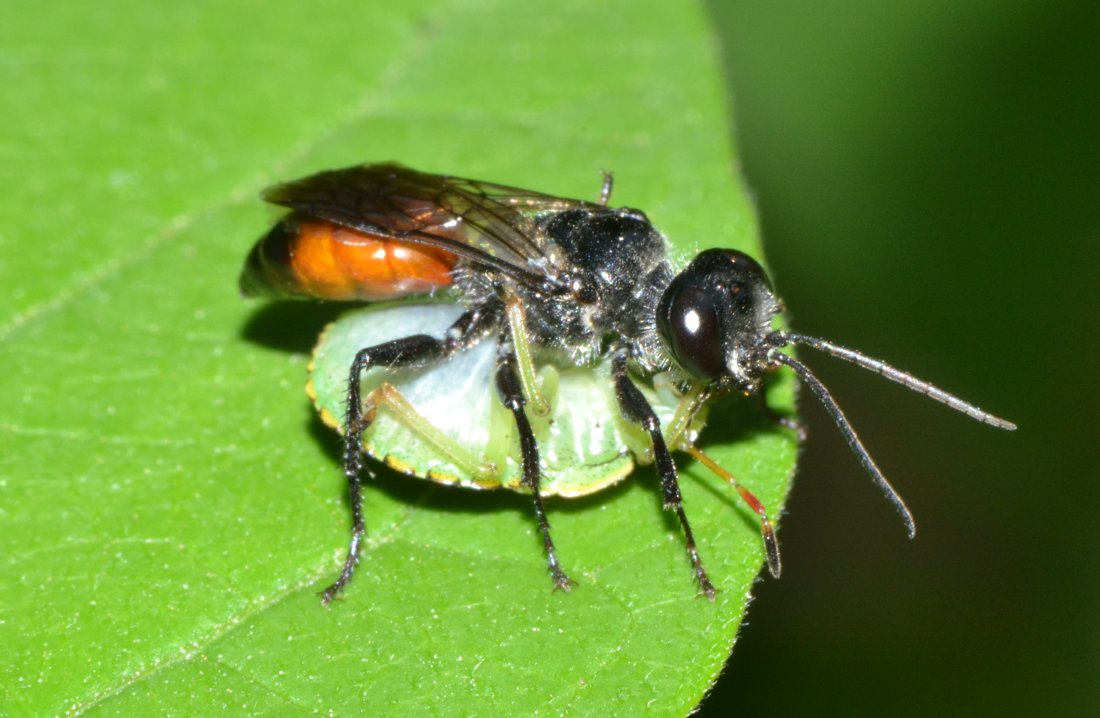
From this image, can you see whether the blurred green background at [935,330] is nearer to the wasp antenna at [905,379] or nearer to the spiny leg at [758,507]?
the spiny leg at [758,507]

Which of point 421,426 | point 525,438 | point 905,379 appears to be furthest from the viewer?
point 421,426

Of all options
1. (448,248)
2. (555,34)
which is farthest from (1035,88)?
(448,248)

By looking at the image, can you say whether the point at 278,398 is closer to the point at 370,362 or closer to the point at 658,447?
the point at 370,362

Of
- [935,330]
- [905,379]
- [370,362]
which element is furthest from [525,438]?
[935,330]

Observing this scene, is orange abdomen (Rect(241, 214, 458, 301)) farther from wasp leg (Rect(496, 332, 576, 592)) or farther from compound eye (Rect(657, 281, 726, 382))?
compound eye (Rect(657, 281, 726, 382))

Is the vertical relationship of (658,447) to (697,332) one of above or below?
below

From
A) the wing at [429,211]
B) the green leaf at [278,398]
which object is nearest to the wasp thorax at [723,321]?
the green leaf at [278,398]

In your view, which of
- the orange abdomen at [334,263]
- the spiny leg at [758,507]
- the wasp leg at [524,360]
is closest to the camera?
the spiny leg at [758,507]
